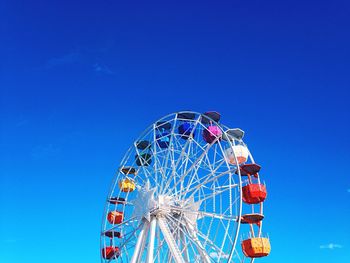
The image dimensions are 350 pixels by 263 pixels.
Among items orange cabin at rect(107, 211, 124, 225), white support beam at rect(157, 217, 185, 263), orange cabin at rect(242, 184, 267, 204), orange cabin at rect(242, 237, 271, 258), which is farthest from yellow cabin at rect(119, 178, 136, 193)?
orange cabin at rect(242, 237, 271, 258)

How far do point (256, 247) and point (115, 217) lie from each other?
10.2 metres

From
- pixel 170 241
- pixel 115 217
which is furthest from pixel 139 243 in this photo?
pixel 115 217

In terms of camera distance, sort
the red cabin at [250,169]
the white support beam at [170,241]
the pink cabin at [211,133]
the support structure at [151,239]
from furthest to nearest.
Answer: the pink cabin at [211,133] < the red cabin at [250,169] < the support structure at [151,239] < the white support beam at [170,241]

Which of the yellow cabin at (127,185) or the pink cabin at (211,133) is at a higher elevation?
the pink cabin at (211,133)

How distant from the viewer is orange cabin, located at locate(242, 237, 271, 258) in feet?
68.0

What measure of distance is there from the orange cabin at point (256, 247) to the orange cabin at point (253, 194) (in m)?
1.84

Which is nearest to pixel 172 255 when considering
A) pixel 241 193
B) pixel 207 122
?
pixel 241 193

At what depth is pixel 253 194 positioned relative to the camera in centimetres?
2148

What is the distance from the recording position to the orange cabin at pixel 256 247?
2072 centimetres

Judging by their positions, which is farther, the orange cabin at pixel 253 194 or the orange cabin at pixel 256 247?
the orange cabin at pixel 253 194

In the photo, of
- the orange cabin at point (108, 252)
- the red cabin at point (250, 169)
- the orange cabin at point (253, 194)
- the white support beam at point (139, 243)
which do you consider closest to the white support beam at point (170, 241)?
the white support beam at point (139, 243)

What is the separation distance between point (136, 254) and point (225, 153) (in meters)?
7.17

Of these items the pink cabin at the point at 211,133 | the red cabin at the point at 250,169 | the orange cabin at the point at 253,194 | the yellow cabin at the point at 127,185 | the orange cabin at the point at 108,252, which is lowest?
the orange cabin at the point at 108,252

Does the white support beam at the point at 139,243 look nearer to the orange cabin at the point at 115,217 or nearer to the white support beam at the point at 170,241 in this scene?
the white support beam at the point at 170,241
